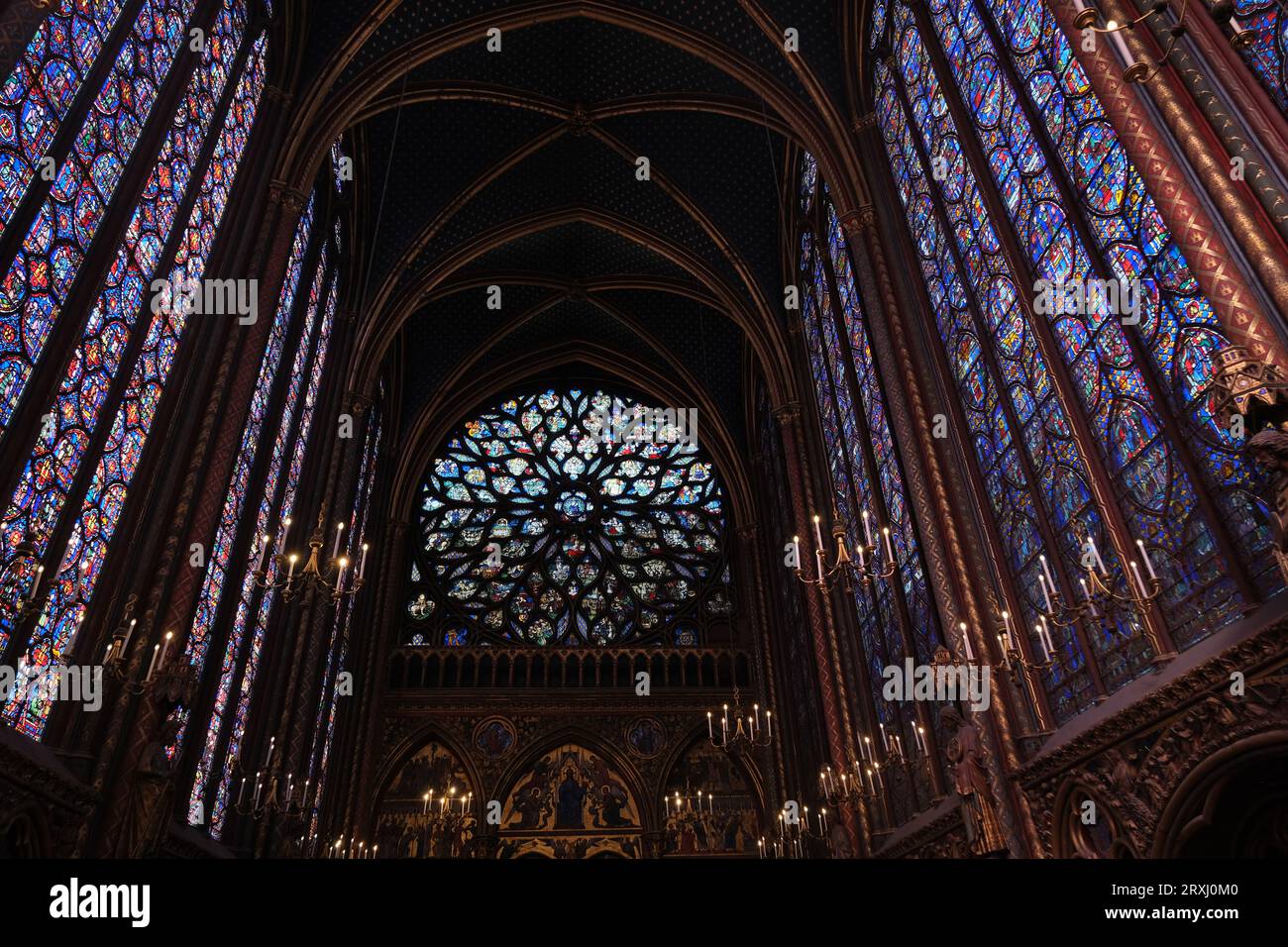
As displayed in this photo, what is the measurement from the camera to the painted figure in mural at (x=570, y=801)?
2002 cm

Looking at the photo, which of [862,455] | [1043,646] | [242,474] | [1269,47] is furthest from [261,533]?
[1269,47]

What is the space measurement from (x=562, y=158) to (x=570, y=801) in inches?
610

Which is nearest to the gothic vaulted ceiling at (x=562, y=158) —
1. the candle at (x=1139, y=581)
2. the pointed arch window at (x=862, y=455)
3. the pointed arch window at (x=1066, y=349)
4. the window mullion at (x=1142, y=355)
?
the pointed arch window at (x=862, y=455)

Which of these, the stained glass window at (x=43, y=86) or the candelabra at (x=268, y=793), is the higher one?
the stained glass window at (x=43, y=86)

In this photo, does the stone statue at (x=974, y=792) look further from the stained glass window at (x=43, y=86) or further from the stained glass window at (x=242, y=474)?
the stained glass window at (x=43, y=86)

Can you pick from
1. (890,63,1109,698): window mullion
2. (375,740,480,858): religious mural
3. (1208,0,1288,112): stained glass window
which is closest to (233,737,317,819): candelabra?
(375,740,480,858): religious mural

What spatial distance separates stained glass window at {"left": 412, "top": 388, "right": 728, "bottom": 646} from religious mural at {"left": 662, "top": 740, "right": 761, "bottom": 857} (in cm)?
352

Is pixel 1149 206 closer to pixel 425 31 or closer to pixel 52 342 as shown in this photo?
pixel 52 342

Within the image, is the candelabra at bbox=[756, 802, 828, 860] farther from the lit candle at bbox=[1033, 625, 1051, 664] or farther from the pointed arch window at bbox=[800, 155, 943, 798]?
the lit candle at bbox=[1033, 625, 1051, 664]

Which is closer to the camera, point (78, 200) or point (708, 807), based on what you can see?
point (78, 200)

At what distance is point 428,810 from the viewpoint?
1955 centimetres

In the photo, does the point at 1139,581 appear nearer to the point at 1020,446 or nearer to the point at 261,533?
the point at 1020,446

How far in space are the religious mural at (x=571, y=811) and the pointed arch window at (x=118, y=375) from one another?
1364 cm

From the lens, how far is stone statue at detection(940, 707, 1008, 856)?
8641mm
